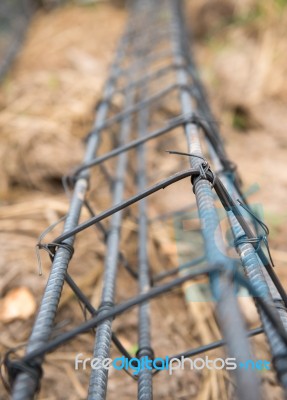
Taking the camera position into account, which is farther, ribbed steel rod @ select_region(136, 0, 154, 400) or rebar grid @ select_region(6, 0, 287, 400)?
ribbed steel rod @ select_region(136, 0, 154, 400)

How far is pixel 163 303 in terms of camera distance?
118cm

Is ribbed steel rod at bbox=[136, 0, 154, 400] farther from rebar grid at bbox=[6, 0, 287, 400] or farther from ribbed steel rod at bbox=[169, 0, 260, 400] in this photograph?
ribbed steel rod at bbox=[169, 0, 260, 400]

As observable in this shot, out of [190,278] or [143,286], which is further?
[143,286]

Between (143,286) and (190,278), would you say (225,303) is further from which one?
(143,286)

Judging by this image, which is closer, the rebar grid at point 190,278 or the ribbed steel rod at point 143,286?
the rebar grid at point 190,278

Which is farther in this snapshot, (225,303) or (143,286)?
(143,286)

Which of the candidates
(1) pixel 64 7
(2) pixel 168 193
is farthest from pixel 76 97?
(1) pixel 64 7

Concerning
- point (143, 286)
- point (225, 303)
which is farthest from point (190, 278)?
point (143, 286)

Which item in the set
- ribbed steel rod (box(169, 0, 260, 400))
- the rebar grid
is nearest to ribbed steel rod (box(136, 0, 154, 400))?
the rebar grid

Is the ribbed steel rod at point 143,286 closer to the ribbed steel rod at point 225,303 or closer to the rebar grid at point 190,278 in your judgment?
the rebar grid at point 190,278

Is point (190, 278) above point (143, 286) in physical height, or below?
below

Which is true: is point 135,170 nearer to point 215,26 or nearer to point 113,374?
point 113,374

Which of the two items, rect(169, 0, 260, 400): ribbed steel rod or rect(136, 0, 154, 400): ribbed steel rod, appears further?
rect(136, 0, 154, 400): ribbed steel rod

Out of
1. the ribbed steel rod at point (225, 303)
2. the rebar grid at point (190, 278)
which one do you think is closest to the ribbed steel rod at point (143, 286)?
the rebar grid at point (190, 278)
